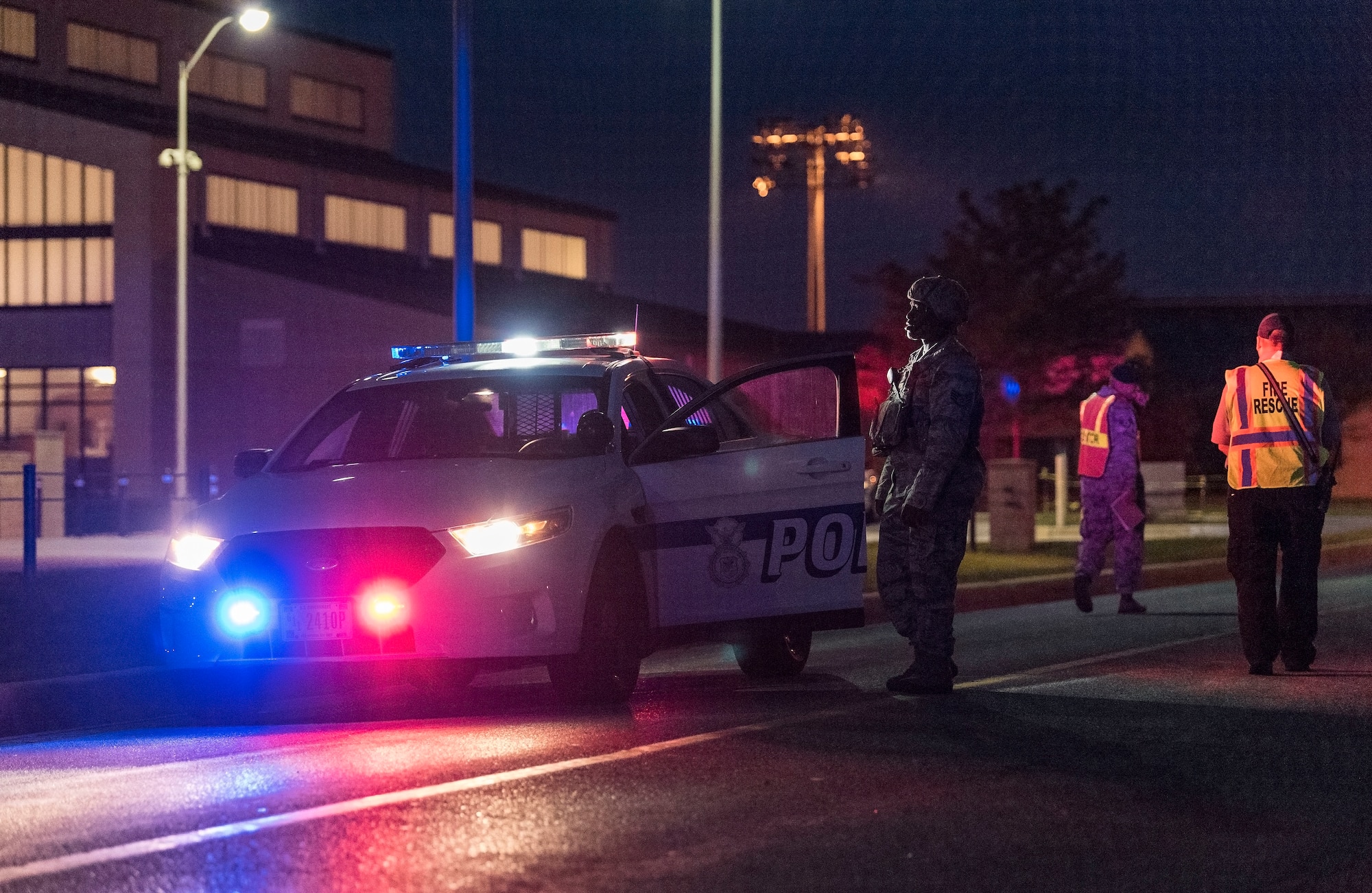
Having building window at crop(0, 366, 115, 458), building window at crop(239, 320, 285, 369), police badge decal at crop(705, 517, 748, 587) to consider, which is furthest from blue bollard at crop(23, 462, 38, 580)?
building window at crop(0, 366, 115, 458)

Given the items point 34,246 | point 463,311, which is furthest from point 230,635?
point 34,246

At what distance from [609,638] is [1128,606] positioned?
26.0 feet

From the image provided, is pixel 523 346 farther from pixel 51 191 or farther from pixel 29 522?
pixel 51 191

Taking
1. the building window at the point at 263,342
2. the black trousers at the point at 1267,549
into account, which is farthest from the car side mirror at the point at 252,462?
the building window at the point at 263,342

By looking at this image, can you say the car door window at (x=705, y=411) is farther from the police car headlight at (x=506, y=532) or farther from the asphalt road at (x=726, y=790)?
the police car headlight at (x=506, y=532)

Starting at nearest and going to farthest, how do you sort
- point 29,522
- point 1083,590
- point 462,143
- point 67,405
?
point 1083,590 → point 462,143 → point 29,522 → point 67,405

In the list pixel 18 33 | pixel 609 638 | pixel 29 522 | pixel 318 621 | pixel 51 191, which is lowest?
pixel 609 638

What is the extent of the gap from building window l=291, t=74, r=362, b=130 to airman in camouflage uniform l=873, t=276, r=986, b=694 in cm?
5675

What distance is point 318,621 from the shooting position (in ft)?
29.5

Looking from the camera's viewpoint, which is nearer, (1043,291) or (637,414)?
(637,414)

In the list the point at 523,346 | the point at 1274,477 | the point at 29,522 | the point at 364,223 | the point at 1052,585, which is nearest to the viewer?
the point at 1274,477

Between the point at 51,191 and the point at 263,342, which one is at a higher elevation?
the point at 51,191

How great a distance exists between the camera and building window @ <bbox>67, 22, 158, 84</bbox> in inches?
2227

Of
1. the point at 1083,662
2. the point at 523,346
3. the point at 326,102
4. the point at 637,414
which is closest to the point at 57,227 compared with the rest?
the point at 326,102
